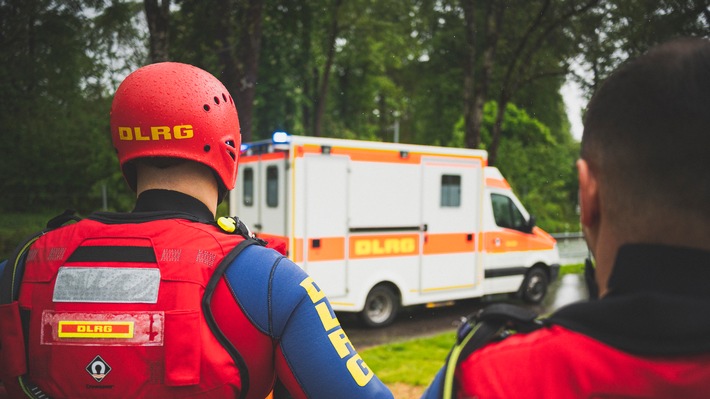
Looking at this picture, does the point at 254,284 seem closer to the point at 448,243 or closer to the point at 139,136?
the point at 139,136

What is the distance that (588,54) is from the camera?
41.8ft

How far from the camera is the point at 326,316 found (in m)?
1.48

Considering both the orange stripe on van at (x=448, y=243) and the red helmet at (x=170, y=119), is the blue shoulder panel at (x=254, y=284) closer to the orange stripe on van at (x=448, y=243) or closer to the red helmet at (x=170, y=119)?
the red helmet at (x=170, y=119)

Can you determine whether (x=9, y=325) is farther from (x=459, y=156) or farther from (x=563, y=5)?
(x=563, y=5)

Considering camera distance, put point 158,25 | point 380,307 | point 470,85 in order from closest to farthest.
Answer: point 158,25
point 380,307
point 470,85

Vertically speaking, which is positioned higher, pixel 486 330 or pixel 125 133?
pixel 125 133

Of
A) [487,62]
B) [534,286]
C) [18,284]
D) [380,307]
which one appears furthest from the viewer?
[487,62]

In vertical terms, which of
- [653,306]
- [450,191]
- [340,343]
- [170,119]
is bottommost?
[340,343]

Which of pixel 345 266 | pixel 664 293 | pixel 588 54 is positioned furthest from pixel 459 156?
pixel 664 293

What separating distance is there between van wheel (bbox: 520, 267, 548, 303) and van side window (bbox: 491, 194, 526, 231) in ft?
3.03

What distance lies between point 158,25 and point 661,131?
7.08 meters

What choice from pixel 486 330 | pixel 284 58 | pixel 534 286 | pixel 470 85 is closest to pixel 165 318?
pixel 486 330

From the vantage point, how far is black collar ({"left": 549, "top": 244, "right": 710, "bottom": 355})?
0.84 metres

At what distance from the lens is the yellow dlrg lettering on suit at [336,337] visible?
1.46 m
